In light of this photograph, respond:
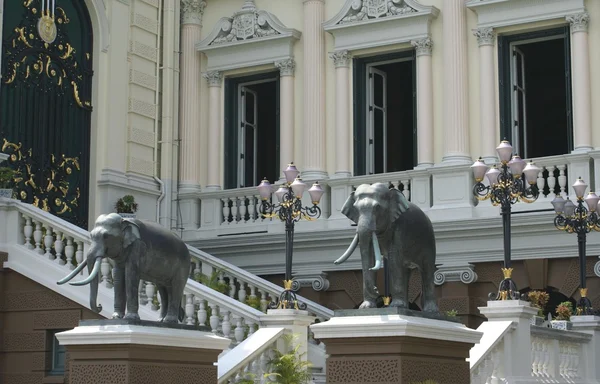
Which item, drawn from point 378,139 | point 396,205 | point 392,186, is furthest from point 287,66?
point 396,205

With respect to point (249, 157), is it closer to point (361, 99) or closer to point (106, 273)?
point (361, 99)

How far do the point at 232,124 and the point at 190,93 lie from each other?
1050 millimetres

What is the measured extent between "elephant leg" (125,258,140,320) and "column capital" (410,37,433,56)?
472 inches

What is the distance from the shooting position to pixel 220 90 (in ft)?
79.2

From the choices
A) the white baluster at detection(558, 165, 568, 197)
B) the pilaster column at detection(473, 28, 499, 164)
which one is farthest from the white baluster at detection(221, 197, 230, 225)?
the white baluster at detection(558, 165, 568, 197)

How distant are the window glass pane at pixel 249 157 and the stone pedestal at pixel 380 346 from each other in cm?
1396

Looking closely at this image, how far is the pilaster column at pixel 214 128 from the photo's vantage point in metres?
23.8

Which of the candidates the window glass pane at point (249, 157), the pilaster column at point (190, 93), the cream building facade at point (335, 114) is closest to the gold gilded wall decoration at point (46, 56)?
the cream building facade at point (335, 114)

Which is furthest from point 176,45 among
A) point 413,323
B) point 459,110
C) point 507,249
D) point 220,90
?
point 413,323

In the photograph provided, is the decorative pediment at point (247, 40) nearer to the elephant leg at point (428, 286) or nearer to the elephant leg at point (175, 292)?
the elephant leg at point (175, 292)

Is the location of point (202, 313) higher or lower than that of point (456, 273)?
lower

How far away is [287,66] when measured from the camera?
918 inches

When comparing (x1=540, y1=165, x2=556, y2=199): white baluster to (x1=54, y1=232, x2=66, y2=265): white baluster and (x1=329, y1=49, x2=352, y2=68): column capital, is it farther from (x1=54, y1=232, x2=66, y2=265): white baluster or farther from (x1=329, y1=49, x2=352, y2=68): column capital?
(x1=54, y1=232, x2=66, y2=265): white baluster

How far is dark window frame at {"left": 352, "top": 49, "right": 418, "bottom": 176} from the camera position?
2247 cm
